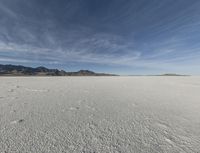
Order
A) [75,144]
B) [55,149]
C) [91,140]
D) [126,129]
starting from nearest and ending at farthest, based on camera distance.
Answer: [55,149]
[75,144]
[91,140]
[126,129]

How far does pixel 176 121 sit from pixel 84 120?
1.97 meters

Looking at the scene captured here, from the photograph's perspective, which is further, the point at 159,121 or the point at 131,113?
the point at 131,113

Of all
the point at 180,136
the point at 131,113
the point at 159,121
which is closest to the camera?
the point at 180,136

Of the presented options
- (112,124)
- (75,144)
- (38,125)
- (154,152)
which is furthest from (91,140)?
(38,125)

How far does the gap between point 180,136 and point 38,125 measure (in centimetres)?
246

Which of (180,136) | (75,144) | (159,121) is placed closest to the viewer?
(75,144)

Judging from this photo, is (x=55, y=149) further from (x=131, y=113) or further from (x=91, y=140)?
(x=131, y=113)

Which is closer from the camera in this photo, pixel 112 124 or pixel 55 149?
pixel 55 149

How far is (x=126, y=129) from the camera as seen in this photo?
2195 millimetres

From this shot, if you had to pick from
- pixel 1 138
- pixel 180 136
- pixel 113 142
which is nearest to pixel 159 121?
pixel 180 136

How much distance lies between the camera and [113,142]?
5.81 feet

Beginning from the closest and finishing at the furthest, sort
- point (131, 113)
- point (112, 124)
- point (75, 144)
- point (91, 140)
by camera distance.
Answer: point (75, 144)
point (91, 140)
point (112, 124)
point (131, 113)

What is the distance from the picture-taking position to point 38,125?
222cm

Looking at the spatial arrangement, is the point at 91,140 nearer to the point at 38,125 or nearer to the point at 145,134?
the point at 145,134
